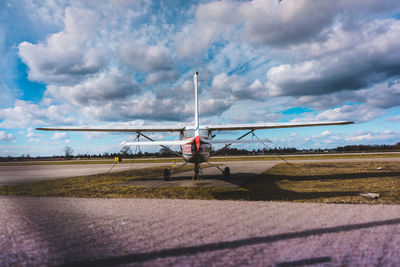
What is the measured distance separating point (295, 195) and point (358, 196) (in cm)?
196

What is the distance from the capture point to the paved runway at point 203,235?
3.17 metres

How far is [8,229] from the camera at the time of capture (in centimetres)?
468

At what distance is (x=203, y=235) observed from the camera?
4098 millimetres

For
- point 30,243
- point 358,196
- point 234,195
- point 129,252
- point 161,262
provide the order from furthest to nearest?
point 234,195, point 358,196, point 30,243, point 129,252, point 161,262

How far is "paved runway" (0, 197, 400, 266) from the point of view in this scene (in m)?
3.17

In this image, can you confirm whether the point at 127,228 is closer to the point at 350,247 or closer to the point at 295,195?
the point at 350,247

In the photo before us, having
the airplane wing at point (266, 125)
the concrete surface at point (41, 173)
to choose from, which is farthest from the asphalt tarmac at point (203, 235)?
the concrete surface at point (41, 173)

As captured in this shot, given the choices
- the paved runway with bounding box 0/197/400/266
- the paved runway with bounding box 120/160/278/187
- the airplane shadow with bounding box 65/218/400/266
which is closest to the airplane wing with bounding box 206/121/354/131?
the paved runway with bounding box 120/160/278/187

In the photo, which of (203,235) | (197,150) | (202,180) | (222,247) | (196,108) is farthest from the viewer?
(196,108)

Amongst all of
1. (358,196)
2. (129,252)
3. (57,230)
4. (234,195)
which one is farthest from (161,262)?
(358,196)

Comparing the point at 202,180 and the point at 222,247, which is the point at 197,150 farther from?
the point at 222,247

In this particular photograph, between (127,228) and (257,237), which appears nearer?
(257,237)

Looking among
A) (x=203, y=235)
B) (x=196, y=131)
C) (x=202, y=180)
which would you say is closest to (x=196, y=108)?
(x=196, y=131)

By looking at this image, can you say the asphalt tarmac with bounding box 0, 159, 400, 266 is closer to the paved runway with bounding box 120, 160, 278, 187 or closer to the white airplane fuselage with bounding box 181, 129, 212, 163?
the white airplane fuselage with bounding box 181, 129, 212, 163
